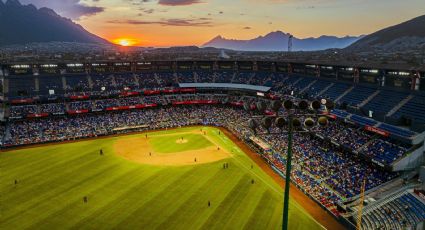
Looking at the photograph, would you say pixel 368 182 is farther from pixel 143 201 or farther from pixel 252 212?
pixel 143 201

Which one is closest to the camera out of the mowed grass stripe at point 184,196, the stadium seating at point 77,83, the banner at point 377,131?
the mowed grass stripe at point 184,196

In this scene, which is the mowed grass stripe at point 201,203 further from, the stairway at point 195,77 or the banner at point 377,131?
the stairway at point 195,77

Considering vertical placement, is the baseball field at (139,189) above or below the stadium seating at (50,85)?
below

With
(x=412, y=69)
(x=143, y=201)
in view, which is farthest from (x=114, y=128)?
(x=412, y=69)

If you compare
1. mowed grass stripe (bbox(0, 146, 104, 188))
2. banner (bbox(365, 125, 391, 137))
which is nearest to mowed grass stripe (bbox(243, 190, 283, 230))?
banner (bbox(365, 125, 391, 137))

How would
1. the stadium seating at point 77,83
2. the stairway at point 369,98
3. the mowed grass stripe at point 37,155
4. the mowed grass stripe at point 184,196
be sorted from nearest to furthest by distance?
the mowed grass stripe at point 184,196 < the mowed grass stripe at point 37,155 < the stairway at point 369,98 < the stadium seating at point 77,83

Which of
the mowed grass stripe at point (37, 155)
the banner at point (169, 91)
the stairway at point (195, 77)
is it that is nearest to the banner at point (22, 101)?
the mowed grass stripe at point (37, 155)

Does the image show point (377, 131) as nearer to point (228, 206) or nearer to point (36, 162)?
point (228, 206)

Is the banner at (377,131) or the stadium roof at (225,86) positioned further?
the stadium roof at (225,86)
